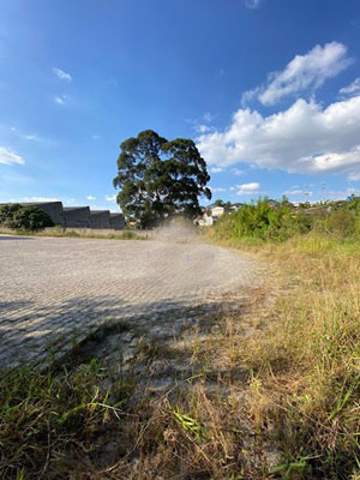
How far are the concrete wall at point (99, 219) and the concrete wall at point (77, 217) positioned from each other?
0.99m

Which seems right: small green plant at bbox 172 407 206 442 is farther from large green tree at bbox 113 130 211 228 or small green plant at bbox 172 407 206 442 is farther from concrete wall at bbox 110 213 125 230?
concrete wall at bbox 110 213 125 230

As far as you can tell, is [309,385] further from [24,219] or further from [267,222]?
[24,219]

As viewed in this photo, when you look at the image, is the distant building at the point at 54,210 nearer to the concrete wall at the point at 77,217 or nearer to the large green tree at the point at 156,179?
the concrete wall at the point at 77,217

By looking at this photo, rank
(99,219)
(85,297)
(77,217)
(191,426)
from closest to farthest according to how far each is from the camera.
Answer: (191,426) < (85,297) < (77,217) < (99,219)

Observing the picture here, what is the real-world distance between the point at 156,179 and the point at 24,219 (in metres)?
14.0

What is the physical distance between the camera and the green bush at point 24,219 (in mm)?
21547

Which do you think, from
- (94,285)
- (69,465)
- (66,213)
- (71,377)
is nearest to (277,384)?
(69,465)

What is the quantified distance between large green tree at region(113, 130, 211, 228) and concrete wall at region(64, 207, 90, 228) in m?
14.6

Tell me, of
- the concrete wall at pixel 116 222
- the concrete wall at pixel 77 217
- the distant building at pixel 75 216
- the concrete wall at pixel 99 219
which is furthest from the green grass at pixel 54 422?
the concrete wall at pixel 116 222

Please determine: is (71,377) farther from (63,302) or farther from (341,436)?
(63,302)

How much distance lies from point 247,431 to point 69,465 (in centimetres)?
87

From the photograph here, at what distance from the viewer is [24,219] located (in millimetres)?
21719

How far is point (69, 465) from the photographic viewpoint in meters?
0.98

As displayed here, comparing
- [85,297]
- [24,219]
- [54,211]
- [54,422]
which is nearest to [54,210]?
[54,211]
